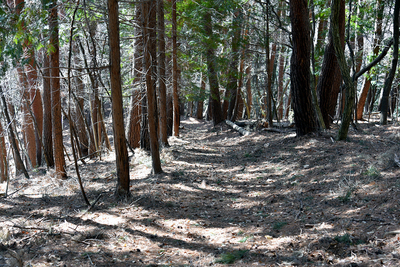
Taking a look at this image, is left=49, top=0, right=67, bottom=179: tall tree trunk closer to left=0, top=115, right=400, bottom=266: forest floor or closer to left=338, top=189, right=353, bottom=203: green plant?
left=0, top=115, right=400, bottom=266: forest floor

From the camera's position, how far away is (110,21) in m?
5.88

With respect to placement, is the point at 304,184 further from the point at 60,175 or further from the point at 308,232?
the point at 60,175

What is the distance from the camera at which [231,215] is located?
6.00 meters

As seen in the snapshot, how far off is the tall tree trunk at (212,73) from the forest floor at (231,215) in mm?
7279

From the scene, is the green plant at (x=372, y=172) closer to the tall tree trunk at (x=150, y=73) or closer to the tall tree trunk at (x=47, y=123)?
the tall tree trunk at (x=150, y=73)

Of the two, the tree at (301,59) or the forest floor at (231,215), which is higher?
the tree at (301,59)

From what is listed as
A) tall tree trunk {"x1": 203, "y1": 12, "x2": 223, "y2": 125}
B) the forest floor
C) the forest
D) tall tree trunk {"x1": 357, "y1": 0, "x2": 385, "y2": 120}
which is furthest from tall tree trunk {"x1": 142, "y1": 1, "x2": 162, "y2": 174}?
tall tree trunk {"x1": 357, "y1": 0, "x2": 385, "y2": 120}

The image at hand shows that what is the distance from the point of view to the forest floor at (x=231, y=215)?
13.2 ft

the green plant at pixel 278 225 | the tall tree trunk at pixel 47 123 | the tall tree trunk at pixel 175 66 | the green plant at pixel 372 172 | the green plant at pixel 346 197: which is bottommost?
the green plant at pixel 278 225

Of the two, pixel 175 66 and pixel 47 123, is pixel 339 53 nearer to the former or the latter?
pixel 175 66

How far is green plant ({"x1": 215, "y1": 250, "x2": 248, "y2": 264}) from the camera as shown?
4141mm

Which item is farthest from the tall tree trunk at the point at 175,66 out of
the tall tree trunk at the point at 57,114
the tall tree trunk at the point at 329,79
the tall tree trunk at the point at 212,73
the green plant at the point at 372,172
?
the green plant at the point at 372,172

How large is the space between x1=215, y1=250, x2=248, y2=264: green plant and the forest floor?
0.01 m

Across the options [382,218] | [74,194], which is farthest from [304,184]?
[74,194]
